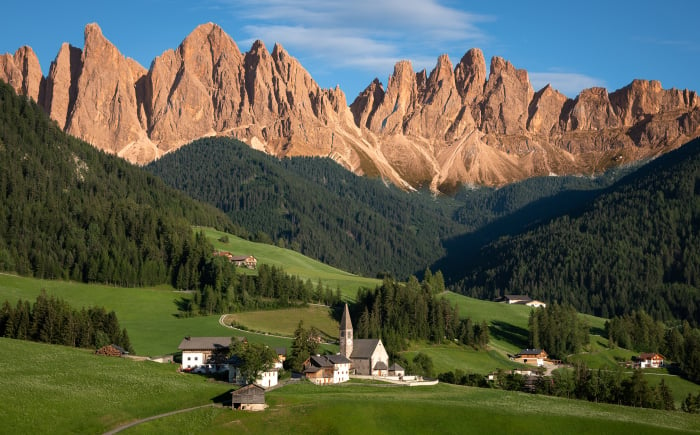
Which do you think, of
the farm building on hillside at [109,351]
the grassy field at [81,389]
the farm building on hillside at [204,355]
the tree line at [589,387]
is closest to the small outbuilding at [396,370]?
the tree line at [589,387]

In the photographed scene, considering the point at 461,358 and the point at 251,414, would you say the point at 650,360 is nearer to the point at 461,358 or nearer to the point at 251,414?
the point at 461,358

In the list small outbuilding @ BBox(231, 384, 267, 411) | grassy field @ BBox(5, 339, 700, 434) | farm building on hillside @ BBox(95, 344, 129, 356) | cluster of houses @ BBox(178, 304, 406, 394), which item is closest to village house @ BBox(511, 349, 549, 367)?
cluster of houses @ BBox(178, 304, 406, 394)

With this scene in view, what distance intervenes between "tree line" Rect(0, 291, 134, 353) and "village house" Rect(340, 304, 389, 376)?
103 ft

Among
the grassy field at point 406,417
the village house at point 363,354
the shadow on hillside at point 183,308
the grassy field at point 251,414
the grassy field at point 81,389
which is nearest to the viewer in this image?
the grassy field at point 81,389

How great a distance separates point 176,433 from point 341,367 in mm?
43676

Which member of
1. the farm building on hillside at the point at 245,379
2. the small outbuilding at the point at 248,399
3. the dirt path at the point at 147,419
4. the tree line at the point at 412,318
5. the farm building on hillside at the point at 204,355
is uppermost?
the tree line at the point at 412,318

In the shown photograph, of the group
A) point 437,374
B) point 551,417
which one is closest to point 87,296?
point 437,374

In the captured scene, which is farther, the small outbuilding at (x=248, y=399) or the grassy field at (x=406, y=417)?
the small outbuilding at (x=248, y=399)

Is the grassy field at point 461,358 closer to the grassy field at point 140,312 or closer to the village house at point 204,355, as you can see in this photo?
the grassy field at point 140,312

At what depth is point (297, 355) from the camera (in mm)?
137375

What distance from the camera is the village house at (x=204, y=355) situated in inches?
5369

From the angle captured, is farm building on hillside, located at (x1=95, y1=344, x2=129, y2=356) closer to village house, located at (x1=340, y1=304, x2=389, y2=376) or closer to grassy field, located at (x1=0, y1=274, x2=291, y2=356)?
grassy field, located at (x1=0, y1=274, x2=291, y2=356)

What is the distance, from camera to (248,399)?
339 ft

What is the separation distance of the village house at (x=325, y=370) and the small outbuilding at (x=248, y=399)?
23627 millimetres
